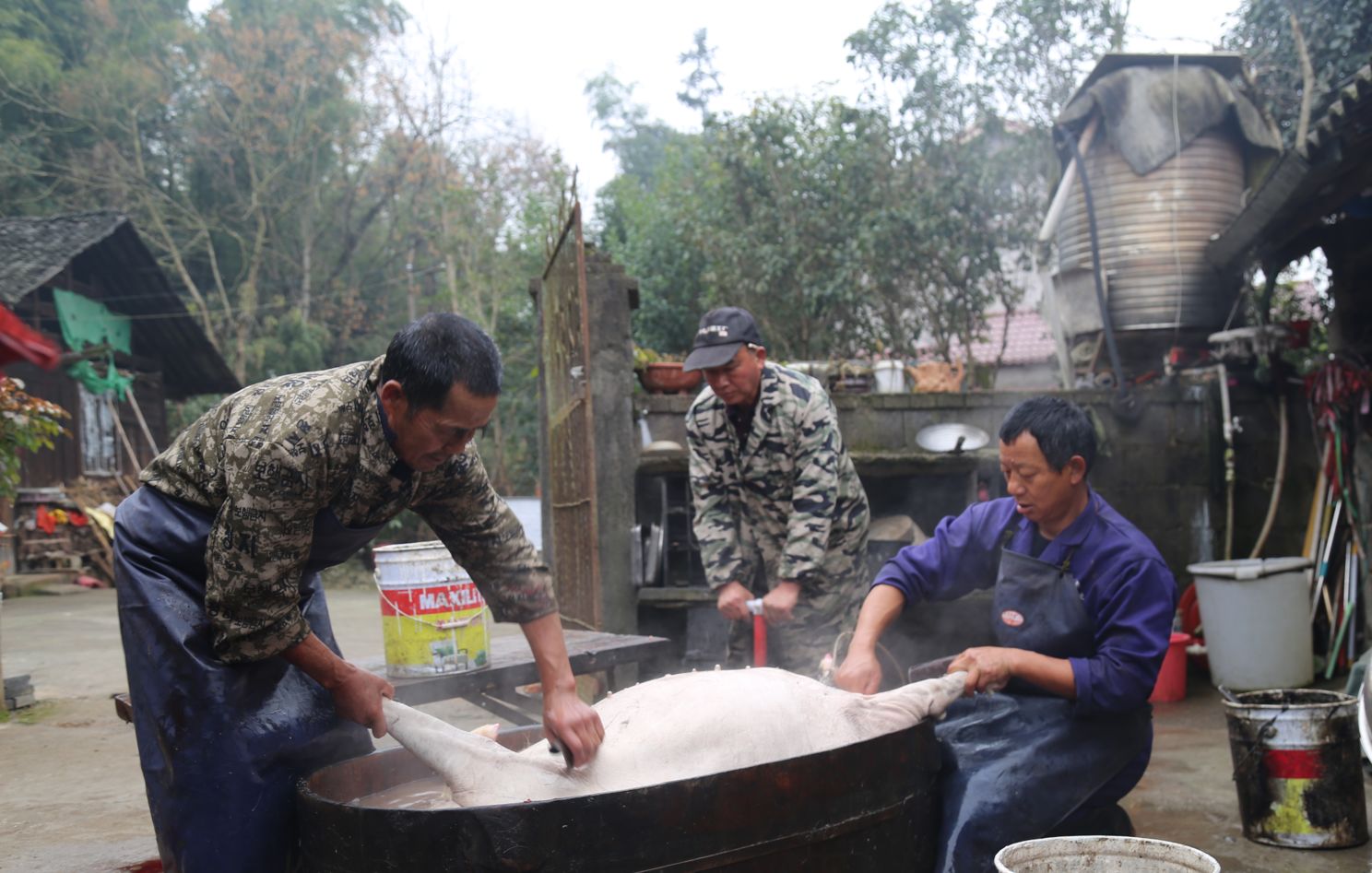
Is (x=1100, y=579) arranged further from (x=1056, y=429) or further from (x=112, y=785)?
(x=112, y=785)

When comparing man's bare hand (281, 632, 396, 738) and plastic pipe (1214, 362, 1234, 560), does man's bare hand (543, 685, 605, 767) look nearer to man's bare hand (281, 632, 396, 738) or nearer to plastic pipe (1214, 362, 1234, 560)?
man's bare hand (281, 632, 396, 738)

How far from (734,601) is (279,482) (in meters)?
2.17

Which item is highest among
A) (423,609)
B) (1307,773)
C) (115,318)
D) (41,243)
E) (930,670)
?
(41,243)

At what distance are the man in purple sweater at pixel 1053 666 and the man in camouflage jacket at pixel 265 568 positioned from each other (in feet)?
3.33

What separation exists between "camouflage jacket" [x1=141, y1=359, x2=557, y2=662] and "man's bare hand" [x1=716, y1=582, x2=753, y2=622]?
1.62m

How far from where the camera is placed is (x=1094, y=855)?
2281mm

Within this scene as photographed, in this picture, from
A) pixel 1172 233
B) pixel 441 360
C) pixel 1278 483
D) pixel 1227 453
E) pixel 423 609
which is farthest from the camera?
pixel 1172 233

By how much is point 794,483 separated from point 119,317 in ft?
48.2

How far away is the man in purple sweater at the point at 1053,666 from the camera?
2.60 metres

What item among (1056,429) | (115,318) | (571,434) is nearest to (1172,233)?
(571,434)

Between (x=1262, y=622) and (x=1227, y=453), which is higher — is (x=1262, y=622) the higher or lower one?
the lower one

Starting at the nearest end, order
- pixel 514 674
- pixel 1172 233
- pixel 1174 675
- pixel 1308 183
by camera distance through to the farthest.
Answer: pixel 514 674 < pixel 1308 183 < pixel 1174 675 < pixel 1172 233

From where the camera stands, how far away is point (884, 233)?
1082cm

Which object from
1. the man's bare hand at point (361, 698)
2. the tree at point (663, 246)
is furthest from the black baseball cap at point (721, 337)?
the tree at point (663, 246)
